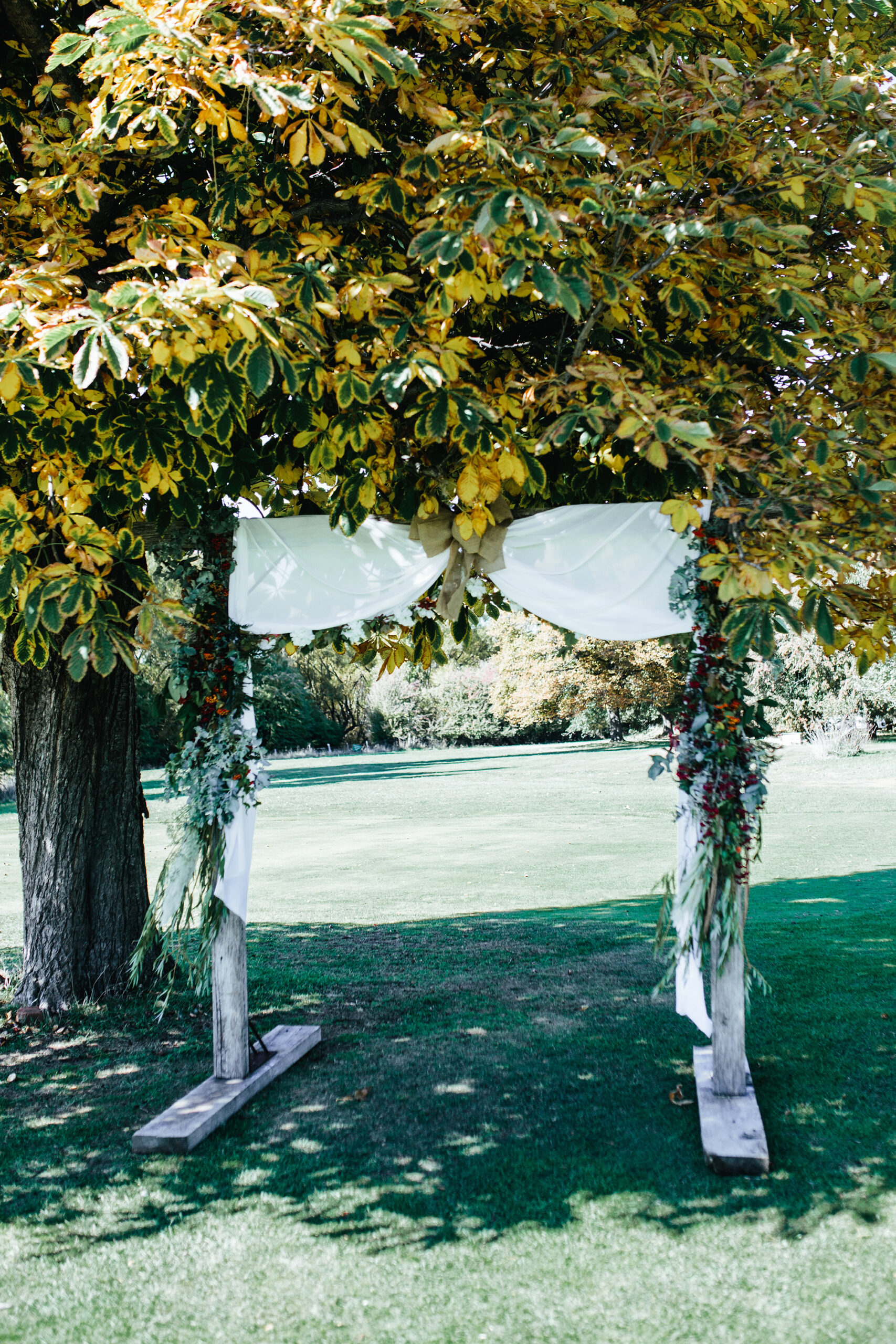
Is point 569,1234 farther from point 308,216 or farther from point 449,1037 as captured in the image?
point 308,216

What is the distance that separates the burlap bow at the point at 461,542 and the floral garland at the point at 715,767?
3.13 ft

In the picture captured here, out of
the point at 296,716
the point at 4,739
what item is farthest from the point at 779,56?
the point at 296,716

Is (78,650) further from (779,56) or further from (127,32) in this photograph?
(779,56)

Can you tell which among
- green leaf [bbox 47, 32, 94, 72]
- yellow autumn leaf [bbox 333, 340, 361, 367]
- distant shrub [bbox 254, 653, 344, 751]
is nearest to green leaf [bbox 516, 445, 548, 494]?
yellow autumn leaf [bbox 333, 340, 361, 367]

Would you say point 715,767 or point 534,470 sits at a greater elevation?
point 534,470

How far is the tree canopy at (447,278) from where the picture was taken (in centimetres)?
385

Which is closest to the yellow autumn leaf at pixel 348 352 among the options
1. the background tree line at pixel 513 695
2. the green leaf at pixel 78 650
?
the green leaf at pixel 78 650

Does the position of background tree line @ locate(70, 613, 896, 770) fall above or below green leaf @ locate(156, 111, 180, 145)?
below

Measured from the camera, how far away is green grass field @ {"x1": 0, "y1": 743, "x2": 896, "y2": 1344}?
135 inches

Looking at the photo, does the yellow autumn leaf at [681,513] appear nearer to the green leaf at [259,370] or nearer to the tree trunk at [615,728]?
the green leaf at [259,370]

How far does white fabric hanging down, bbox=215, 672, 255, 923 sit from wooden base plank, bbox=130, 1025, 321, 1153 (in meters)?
0.87

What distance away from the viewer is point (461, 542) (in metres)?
5.18

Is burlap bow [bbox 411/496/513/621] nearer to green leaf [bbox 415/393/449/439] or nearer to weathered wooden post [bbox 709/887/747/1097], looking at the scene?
green leaf [bbox 415/393/449/439]

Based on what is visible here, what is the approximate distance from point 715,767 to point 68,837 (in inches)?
166
